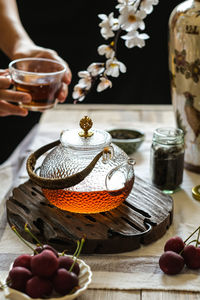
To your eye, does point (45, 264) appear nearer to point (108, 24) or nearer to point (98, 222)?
point (98, 222)

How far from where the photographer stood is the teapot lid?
1000 mm

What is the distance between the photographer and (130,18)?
3.27ft

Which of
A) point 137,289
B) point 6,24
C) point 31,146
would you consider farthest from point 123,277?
point 6,24

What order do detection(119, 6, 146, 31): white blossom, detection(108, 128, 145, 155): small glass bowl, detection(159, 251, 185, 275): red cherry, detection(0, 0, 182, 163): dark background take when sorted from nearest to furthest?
detection(159, 251, 185, 275): red cherry < detection(119, 6, 146, 31): white blossom < detection(108, 128, 145, 155): small glass bowl < detection(0, 0, 182, 163): dark background

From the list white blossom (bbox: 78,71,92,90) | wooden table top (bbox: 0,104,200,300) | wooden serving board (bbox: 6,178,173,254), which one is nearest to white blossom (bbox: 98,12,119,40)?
white blossom (bbox: 78,71,92,90)

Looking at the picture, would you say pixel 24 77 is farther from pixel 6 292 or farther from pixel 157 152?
pixel 6 292

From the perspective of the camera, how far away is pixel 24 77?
4.36 feet

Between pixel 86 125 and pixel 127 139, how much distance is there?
485mm

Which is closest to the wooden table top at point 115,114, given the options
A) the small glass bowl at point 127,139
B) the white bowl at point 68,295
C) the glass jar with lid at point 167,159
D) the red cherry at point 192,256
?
the small glass bowl at point 127,139

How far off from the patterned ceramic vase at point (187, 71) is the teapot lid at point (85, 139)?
1.20ft

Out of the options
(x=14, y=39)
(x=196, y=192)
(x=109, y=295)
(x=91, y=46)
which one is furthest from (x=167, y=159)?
(x=91, y=46)

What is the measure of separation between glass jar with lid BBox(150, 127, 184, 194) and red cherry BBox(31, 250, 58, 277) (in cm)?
54

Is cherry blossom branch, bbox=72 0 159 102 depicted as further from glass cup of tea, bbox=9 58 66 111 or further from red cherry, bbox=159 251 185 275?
red cherry, bbox=159 251 185 275

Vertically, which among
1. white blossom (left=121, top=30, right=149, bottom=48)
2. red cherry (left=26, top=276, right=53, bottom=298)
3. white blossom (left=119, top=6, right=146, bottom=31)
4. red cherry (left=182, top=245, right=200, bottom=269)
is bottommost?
red cherry (left=182, top=245, right=200, bottom=269)
